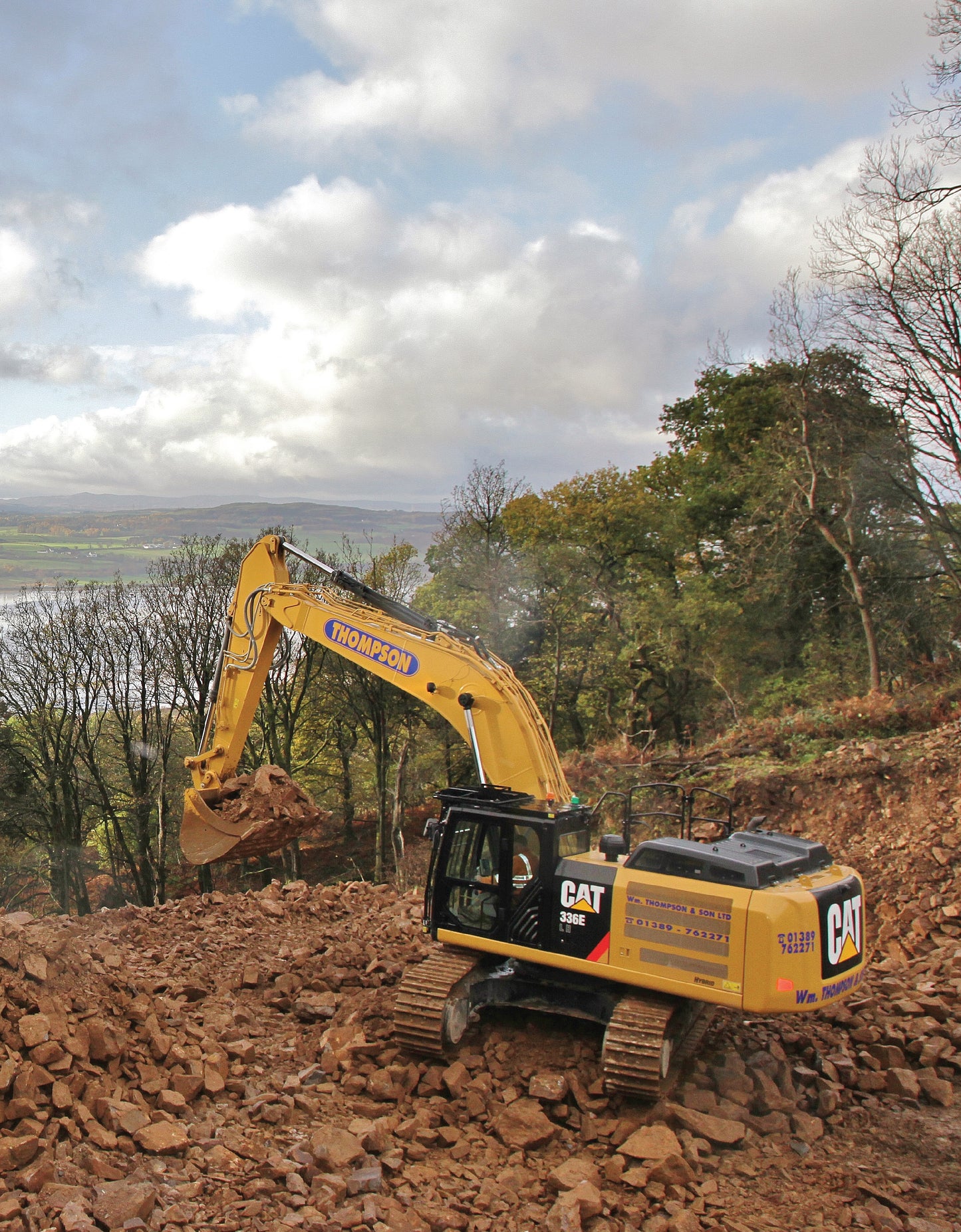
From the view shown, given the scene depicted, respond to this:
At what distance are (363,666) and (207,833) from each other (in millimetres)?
2631

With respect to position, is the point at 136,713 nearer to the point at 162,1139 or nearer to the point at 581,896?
the point at 162,1139

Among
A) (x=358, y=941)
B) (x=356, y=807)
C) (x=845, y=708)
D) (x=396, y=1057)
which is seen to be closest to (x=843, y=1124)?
(x=396, y=1057)

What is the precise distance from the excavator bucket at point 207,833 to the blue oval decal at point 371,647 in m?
2.40

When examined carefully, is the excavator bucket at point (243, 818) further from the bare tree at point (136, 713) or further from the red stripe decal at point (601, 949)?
the bare tree at point (136, 713)

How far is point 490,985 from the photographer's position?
783 cm

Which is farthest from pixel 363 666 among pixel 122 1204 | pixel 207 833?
pixel 122 1204

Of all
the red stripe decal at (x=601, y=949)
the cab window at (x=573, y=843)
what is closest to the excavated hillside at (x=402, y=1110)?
the red stripe decal at (x=601, y=949)

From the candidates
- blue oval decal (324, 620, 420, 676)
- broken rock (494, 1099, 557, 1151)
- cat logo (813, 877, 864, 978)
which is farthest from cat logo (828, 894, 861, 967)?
blue oval decal (324, 620, 420, 676)

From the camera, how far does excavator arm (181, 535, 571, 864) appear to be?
857cm

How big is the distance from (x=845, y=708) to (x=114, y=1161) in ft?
48.1

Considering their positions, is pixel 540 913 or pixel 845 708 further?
pixel 845 708

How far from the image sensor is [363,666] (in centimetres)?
1005

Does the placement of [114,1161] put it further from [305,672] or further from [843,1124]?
[305,672]

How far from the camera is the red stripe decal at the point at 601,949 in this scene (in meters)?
7.00
